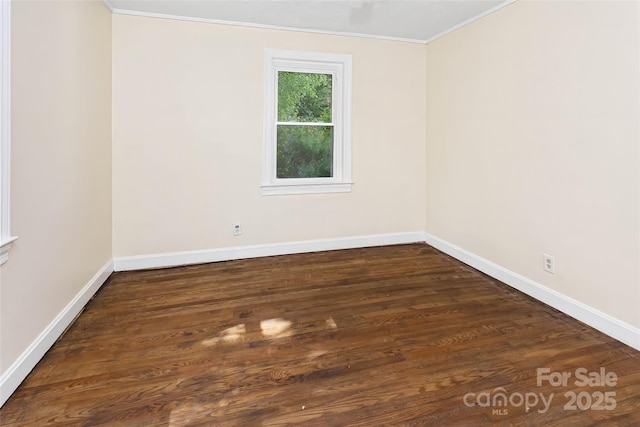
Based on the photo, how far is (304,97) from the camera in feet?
12.4

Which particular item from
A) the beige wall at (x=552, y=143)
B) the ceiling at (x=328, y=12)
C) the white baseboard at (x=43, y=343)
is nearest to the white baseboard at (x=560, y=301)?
the beige wall at (x=552, y=143)

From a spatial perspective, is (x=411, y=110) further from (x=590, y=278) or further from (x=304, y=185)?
(x=590, y=278)

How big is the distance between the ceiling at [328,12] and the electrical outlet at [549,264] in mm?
2069

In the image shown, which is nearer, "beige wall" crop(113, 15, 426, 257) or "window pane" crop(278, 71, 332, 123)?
"beige wall" crop(113, 15, 426, 257)

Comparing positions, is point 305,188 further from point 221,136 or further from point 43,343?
point 43,343

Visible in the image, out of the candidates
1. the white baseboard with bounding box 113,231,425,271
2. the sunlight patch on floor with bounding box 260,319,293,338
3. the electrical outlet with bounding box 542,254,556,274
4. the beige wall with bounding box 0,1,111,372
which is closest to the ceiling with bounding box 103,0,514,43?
the beige wall with bounding box 0,1,111,372

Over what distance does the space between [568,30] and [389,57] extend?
1876 millimetres

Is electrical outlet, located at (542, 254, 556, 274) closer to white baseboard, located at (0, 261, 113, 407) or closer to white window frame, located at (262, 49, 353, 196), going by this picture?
white window frame, located at (262, 49, 353, 196)

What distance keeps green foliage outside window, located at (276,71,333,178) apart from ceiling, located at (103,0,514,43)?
518mm

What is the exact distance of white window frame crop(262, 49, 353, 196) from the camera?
3586 millimetres

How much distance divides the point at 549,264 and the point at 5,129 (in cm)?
337

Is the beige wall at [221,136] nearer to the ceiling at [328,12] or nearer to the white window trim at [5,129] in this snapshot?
the ceiling at [328,12]

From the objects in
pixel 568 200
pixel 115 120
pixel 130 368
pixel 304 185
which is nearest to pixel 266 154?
pixel 304 185

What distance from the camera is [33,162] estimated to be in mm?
1843
